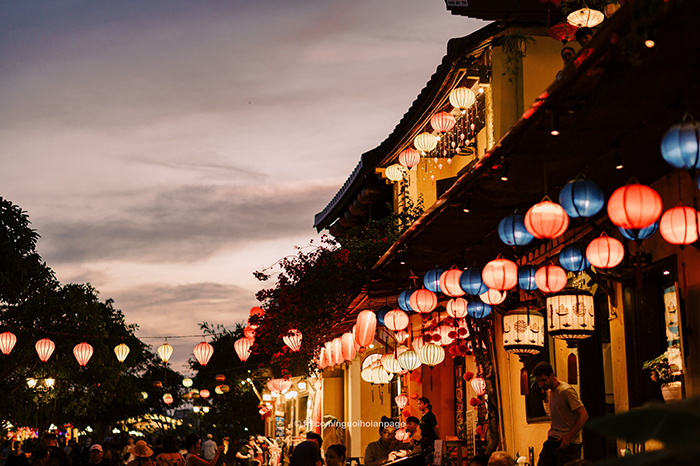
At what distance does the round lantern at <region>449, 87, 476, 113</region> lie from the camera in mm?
14258

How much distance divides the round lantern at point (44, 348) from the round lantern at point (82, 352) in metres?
1.03

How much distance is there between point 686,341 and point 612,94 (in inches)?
121

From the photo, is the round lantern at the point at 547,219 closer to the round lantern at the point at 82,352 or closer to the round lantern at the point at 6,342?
the round lantern at the point at 6,342

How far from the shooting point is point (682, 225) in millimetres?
6227

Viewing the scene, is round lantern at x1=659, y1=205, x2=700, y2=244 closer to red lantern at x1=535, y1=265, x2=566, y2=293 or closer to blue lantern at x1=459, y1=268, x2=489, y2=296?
red lantern at x1=535, y1=265, x2=566, y2=293

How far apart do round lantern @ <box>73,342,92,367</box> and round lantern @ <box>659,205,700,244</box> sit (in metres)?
19.5

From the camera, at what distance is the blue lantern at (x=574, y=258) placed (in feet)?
26.9

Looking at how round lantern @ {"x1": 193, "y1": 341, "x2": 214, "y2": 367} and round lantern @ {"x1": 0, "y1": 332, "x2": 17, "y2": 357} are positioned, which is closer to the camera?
round lantern @ {"x1": 0, "y1": 332, "x2": 17, "y2": 357}

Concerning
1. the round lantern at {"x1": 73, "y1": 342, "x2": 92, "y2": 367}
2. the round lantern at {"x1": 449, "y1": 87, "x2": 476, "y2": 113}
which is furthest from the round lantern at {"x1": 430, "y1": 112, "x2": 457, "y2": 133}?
the round lantern at {"x1": 73, "y1": 342, "x2": 92, "y2": 367}

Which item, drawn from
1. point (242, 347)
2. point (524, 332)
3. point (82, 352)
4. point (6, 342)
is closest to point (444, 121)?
point (524, 332)

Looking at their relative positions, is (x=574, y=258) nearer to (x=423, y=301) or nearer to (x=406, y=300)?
(x=423, y=301)

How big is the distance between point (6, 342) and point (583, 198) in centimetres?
1737

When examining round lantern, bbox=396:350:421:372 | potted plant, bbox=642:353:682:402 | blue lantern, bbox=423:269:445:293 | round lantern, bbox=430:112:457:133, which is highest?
round lantern, bbox=430:112:457:133

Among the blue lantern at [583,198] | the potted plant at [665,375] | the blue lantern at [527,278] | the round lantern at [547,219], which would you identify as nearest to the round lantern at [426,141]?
the blue lantern at [527,278]
